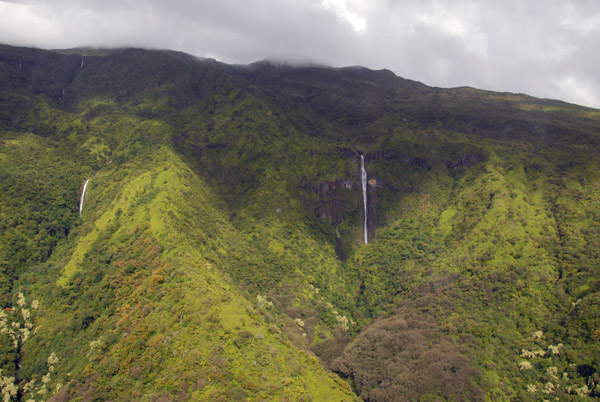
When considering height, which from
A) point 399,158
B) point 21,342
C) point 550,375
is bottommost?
point 21,342

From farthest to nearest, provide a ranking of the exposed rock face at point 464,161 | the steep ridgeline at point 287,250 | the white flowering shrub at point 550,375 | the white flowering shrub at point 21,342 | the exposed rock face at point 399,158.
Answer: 1. the exposed rock face at point 399,158
2. the exposed rock face at point 464,161
3. the white flowering shrub at point 21,342
4. the steep ridgeline at point 287,250
5. the white flowering shrub at point 550,375

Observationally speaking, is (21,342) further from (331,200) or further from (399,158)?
(399,158)

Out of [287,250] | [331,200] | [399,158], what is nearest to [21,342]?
[287,250]

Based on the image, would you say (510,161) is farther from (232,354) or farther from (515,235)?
(232,354)

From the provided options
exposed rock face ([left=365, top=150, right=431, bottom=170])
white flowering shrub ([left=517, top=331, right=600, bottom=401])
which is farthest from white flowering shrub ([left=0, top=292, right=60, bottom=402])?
exposed rock face ([left=365, top=150, right=431, bottom=170])

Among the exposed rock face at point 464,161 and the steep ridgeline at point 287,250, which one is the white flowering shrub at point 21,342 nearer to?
the steep ridgeline at point 287,250

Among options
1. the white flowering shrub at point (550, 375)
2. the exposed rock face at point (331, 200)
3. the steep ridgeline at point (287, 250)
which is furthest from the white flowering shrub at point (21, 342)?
the white flowering shrub at point (550, 375)

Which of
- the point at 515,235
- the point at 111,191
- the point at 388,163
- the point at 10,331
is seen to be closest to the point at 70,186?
the point at 111,191

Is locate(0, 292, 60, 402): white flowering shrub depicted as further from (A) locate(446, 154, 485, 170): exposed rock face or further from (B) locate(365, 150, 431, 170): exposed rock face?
(A) locate(446, 154, 485, 170): exposed rock face
